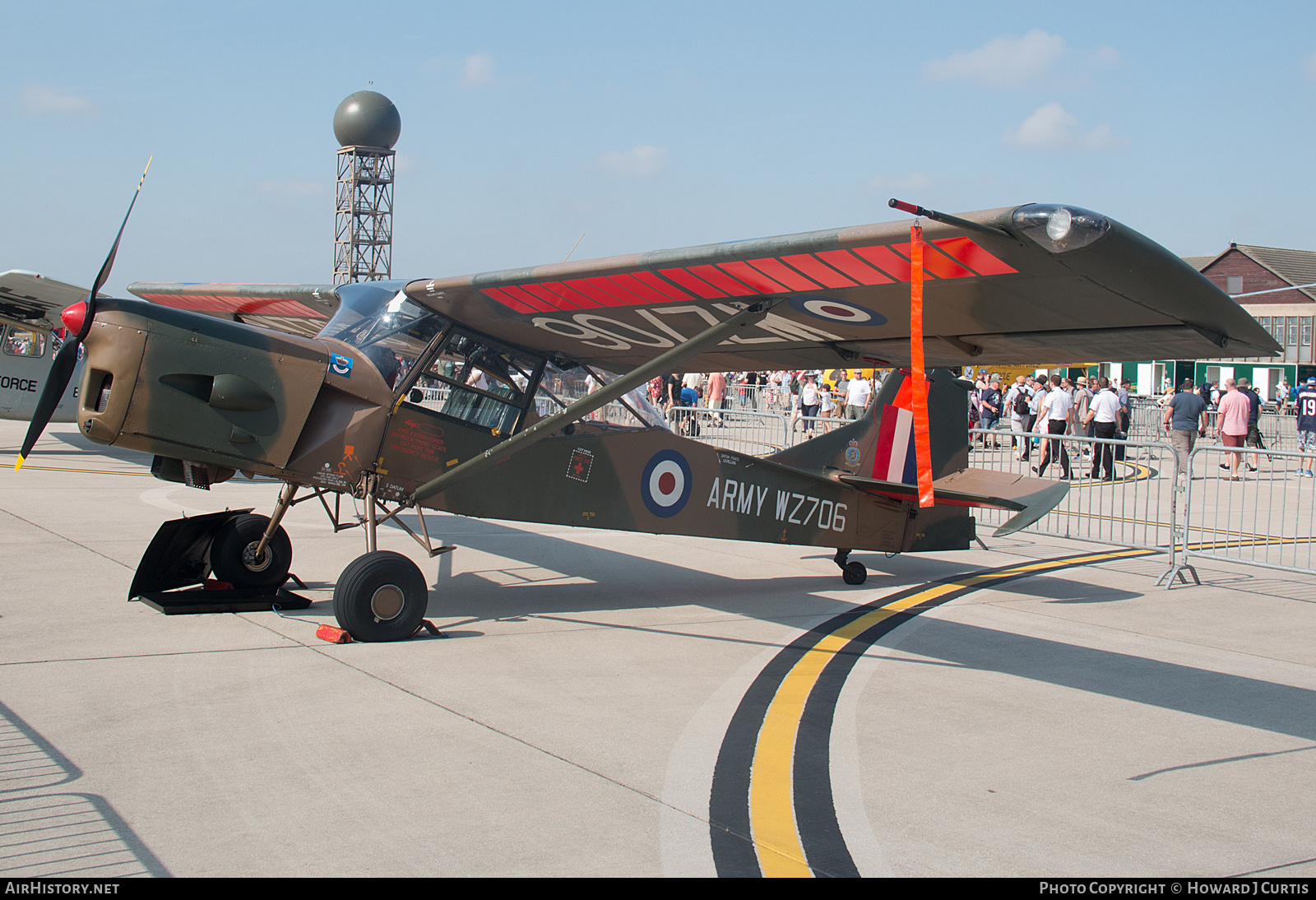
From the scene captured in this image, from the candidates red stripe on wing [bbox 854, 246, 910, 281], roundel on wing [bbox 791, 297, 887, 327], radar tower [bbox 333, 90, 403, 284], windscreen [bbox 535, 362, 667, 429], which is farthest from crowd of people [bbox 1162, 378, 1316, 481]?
radar tower [bbox 333, 90, 403, 284]

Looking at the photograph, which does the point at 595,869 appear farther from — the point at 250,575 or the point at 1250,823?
the point at 250,575

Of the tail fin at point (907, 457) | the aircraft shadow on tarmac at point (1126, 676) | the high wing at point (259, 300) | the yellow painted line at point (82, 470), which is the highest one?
the high wing at point (259, 300)

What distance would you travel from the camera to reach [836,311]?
6.08m

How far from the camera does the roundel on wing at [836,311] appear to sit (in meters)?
5.92

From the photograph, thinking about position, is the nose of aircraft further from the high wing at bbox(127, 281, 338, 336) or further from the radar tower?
the radar tower

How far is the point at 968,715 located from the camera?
5289mm

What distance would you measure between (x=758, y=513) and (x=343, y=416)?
3.50 m

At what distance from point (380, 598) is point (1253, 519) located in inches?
431

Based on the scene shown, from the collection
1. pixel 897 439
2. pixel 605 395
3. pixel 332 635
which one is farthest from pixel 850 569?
pixel 332 635

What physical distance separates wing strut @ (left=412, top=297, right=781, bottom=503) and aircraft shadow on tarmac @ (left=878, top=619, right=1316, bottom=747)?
2.51 metres

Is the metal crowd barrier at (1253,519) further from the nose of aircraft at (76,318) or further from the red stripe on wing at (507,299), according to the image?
the nose of aircraft at (76,318)

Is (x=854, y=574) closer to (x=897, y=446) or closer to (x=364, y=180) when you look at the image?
(x=897, y=446)

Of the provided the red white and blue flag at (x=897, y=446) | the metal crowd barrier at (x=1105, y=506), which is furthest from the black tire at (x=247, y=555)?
the metal crowd barrier at (x=1105, y=506)

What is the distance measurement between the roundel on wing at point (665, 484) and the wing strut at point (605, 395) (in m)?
1.29
